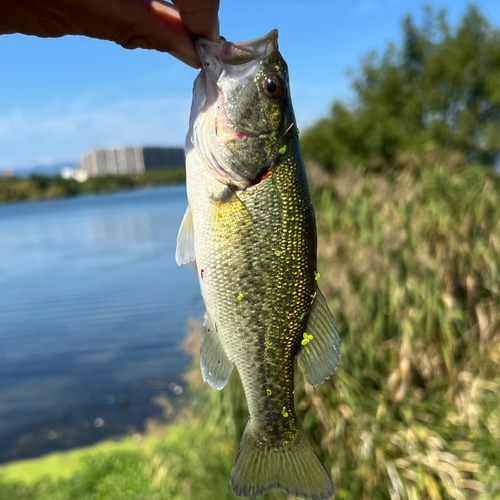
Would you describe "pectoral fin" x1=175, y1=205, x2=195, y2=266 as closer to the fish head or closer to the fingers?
the fish head

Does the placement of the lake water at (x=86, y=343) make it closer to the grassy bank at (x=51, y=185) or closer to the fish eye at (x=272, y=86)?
the fish eye at (x=272, y=86)

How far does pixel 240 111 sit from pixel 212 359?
845mm

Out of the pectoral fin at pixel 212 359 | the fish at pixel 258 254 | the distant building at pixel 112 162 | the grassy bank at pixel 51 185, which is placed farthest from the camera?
the grassy bank at pixel 51 185

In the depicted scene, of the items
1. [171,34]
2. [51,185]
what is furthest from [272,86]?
[51,185]

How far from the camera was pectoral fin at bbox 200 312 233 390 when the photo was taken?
1.69m

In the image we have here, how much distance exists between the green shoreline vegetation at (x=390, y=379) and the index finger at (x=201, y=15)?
9.20ft

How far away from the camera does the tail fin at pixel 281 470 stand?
159 cm

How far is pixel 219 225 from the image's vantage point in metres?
1.59

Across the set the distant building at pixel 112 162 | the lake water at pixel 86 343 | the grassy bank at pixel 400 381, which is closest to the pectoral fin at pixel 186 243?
the grassy bank at pixel 400 381

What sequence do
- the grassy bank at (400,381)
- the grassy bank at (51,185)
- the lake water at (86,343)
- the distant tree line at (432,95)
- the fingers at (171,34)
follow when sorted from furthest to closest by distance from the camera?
the grassy bank at (51,185) < the distant tree line at (432,95) < the lake water at (86,343) < the grassy bank at (400,381) < the fingers at (171,34)

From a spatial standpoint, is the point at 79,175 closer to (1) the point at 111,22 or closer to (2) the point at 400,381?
(2) the point at 400,381

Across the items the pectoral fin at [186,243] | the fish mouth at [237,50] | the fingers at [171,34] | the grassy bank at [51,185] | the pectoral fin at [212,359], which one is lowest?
the grassy bank at [51,185]

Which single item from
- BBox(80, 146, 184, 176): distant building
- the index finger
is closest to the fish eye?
the index finger

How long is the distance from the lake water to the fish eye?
4.77m
